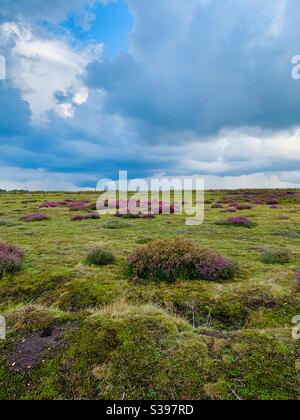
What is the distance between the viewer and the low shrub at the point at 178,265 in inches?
490

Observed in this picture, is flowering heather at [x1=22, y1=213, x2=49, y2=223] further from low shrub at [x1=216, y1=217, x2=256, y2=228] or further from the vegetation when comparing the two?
the vegetation

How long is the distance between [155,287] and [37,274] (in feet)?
17.8

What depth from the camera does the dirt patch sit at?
21.1 ft

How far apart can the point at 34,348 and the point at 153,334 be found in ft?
9.00

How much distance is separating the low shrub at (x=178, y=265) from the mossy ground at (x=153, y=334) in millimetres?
544

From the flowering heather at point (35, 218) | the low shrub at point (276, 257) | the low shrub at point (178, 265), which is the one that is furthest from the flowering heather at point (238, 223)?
the flowering heather at point (35, 218)

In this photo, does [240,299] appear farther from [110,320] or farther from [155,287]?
[110,320]

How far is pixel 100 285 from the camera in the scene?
38.5 feet

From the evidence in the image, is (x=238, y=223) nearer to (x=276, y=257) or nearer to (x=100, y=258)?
(x=276, y=257)

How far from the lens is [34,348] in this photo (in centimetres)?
692

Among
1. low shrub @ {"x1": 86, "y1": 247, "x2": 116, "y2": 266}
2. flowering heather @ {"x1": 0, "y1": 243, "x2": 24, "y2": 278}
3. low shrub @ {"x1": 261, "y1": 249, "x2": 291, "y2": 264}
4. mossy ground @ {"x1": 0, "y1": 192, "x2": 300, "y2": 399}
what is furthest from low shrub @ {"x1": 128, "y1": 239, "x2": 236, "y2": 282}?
flowering heather @ {"x1": 0, "y1": 243, "x2": 24, "y2": 278}

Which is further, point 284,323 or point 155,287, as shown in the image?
point 155,287

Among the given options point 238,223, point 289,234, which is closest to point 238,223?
point 238,223

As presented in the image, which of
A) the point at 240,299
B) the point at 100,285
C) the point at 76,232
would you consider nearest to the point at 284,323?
the point at 240,299
